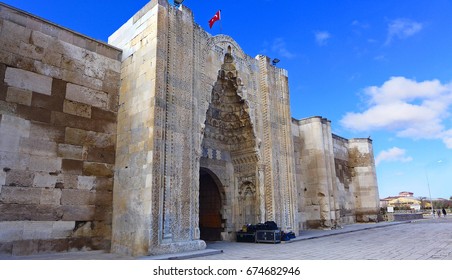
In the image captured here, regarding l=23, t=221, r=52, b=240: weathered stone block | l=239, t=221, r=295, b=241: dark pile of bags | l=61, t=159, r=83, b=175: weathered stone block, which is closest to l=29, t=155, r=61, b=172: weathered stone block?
l=61, t=159, r=83, b=175: weathered stone block

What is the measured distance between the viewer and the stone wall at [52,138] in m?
6.50

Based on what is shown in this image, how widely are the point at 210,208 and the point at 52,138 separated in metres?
5.87

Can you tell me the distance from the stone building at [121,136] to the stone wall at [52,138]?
0.02 meters

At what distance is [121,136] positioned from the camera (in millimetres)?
8172

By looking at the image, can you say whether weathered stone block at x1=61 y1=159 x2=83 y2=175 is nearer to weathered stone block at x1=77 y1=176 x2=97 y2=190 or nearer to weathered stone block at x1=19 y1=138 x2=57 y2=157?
weathered stone block at x1=77 y1=176 x2=97 y2=190

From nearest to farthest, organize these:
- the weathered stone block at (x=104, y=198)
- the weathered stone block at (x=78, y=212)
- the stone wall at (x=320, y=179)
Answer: the weathered stone block at (x=78, y=212) < the weathered stone block at (x=104, y=198) < the stone wall at (x=320, y=179)

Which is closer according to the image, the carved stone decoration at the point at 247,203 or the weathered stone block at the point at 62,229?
the weathered stone block at the point at 62,229

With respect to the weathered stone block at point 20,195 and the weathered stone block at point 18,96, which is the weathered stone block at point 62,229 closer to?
the weathered stone block at point 20,195

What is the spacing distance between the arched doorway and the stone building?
0.14 metres

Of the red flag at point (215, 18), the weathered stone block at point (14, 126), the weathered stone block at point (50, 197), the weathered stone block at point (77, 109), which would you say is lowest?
the weathered stone block at point (50, 197)

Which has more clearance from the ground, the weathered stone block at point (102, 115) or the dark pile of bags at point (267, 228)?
the weathered stone block at point (102, 115)

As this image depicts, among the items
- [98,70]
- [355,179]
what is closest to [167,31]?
[98,70]

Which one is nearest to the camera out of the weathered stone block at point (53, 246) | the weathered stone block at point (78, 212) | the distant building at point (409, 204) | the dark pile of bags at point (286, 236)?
the weathered stone block at point (53, 246)

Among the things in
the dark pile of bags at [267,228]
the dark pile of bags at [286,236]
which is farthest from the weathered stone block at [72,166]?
the dark pile of bags at [286,236]
